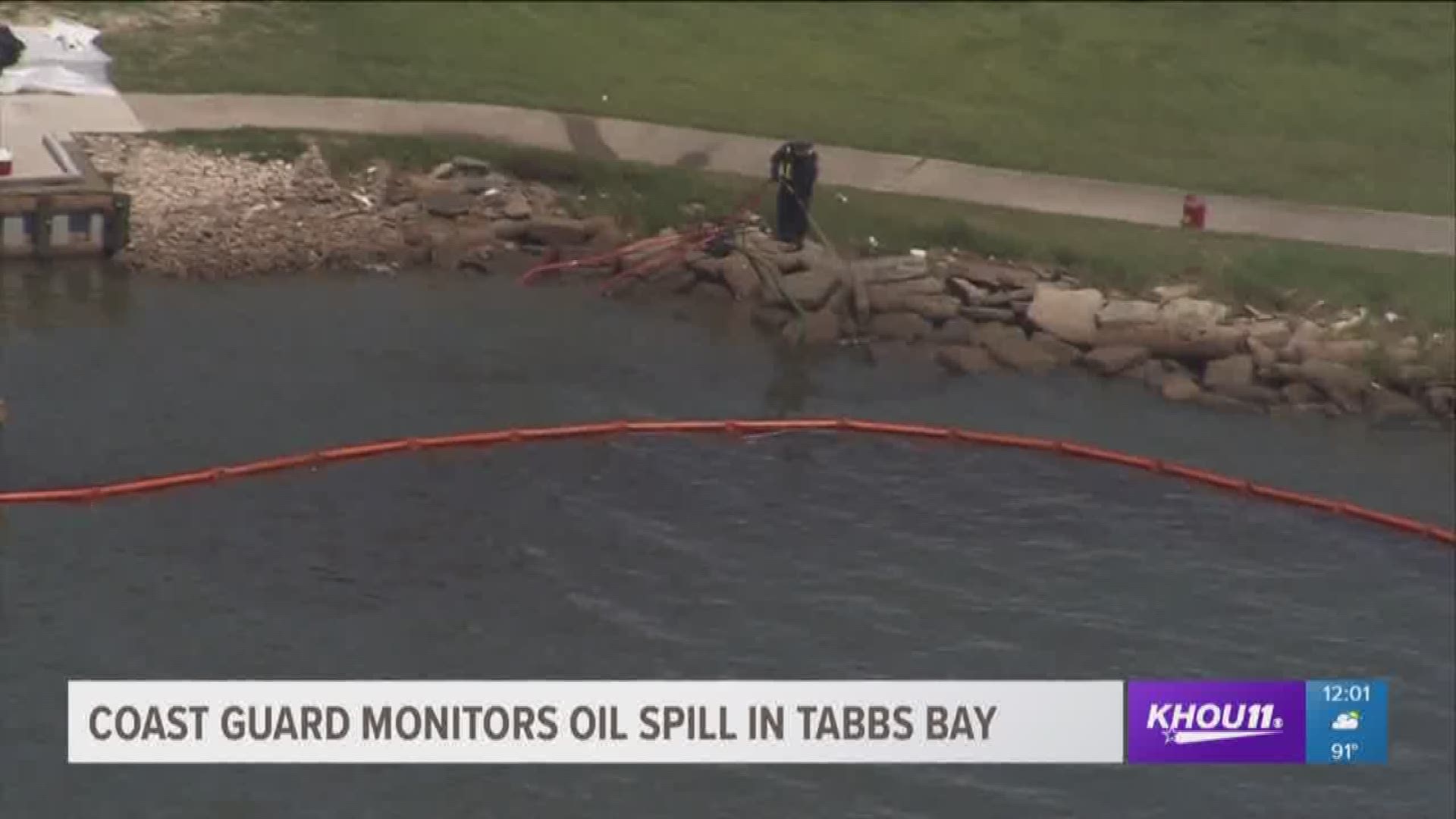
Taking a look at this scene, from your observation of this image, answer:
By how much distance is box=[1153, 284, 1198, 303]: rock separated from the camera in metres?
40.7

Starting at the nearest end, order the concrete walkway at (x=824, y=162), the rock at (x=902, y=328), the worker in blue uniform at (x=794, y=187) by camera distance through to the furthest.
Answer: the rock at (x=902, y=328) → the worker in blue uniform at (x=794, y=187) → the concrete walkway at (x=824, y=162)

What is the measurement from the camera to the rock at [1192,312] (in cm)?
4005

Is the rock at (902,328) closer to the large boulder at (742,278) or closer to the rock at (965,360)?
the rock at (965,360)

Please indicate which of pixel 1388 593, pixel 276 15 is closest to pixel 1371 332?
pixel 1388 593

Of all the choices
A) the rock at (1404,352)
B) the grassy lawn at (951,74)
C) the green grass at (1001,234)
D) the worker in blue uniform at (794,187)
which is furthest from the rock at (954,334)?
the rock at (1404,352)

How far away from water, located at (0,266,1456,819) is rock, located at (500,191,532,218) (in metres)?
1.31

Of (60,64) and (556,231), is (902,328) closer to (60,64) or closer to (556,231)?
(556,231)

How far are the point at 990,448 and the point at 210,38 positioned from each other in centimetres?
1575

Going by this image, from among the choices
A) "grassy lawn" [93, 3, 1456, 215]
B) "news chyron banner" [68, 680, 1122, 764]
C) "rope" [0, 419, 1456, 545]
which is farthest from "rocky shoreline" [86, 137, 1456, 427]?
"news chyron banner" [68, 680, 1122, 764]

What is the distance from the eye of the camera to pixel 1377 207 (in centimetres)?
4322

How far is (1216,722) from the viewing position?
29703 mm

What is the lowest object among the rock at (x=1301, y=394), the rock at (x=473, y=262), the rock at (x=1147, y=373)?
the rock at (x=1301, y=394)

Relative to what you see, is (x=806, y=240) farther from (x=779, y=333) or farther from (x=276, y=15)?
(x=276, y=15)

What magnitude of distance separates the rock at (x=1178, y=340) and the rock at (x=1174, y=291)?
29.5 inches
